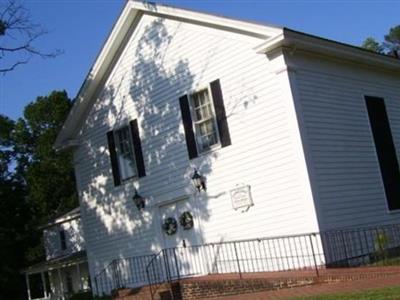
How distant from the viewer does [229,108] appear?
1758 centimetres

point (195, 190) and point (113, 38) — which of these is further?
point (113, 38)

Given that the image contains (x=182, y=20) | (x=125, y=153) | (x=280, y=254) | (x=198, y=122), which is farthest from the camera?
(x=125, y=153)

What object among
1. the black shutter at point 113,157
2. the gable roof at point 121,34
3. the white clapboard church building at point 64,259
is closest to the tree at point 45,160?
the white clapboard church building at point 64,259

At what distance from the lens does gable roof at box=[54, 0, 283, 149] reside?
17312 millimetres

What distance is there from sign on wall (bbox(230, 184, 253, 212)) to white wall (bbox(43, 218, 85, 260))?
20.4 meters

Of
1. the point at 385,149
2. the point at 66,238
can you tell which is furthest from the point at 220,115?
the point at 66,238

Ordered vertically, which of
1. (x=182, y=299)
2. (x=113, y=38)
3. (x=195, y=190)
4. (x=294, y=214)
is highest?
(x=113, y=38)

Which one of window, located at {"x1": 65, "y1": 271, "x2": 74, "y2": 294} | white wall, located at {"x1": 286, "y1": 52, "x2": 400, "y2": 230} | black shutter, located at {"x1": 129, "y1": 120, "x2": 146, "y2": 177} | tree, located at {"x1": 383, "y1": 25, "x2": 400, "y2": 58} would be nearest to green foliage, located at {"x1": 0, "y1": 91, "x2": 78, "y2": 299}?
window, located at {"x1": 65, "y1": 271, "x2": 74, "y2": 294}

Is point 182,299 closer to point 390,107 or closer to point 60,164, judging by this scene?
point 390,107

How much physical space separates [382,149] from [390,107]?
1834 millimetres

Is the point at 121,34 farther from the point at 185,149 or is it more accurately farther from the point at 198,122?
the point at 185,149

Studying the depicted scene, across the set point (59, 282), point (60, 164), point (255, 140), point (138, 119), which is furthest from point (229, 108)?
point (60, 164)

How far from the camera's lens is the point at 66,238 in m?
37.5

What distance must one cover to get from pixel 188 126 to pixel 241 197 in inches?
115
